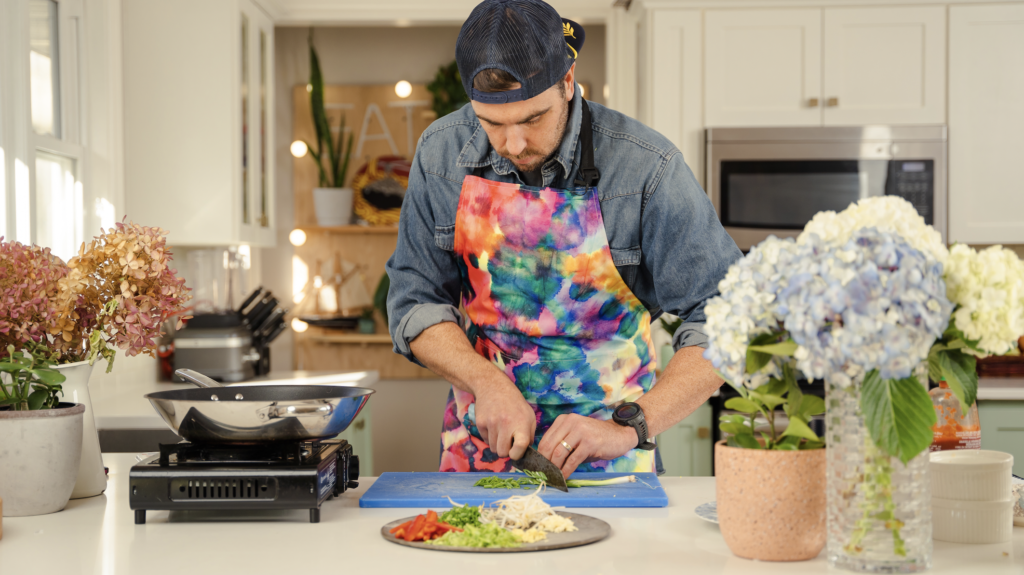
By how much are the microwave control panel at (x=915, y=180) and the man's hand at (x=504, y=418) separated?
2265 mm

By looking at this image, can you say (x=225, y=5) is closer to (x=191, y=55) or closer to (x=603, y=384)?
(x=191, y=55)

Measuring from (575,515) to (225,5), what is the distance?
2538 millimetres

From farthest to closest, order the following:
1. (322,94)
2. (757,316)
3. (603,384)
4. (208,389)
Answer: (322,94) < (603,384) < (208,389) < (757,316)

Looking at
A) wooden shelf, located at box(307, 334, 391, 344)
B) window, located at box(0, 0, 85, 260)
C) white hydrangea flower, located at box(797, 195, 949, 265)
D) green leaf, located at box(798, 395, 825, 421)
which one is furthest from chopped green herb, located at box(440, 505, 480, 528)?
wooden shelf, located at box(307, 334, 391, 344)

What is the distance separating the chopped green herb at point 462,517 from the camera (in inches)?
39.6

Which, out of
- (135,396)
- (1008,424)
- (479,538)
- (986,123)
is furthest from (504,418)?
(986,123)

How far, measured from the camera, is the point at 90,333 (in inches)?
48.3

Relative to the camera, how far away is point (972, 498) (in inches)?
38.7

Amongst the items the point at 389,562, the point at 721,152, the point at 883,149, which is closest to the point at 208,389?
the point at 389,562

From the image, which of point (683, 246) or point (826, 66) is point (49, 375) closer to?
point (683, 246)

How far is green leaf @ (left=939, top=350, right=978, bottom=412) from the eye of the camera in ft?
2.68

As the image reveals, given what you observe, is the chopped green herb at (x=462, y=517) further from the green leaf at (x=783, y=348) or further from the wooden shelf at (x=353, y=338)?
the wooden shelf at (x=353, y=338)

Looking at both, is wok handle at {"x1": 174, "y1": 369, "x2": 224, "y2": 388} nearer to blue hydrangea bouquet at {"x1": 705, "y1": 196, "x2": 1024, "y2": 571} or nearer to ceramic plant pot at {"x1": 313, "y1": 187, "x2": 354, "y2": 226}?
blue hydrangea bouquet at {"x1": 705, "y1": 196, "x2": 1024, "y2": 571}

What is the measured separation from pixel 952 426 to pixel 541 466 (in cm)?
55
